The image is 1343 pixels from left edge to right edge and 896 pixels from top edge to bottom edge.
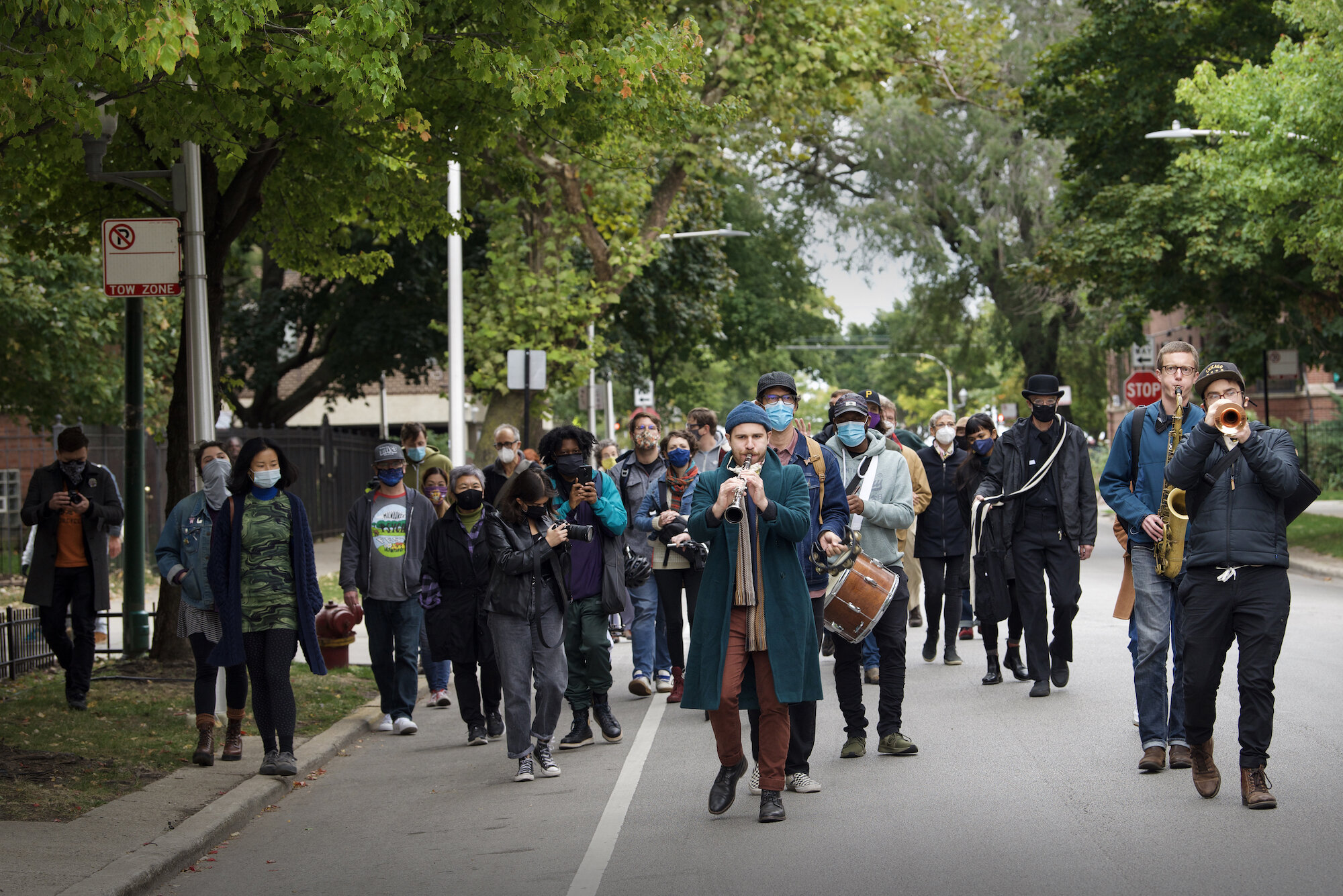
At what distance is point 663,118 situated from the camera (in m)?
13.2

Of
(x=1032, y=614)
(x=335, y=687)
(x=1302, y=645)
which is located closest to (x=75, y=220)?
(x=335, y=687)

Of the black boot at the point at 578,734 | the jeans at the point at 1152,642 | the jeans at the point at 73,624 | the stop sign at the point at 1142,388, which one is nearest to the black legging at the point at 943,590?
the black boot at the point at 578,734

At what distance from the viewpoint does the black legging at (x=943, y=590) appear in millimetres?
12031

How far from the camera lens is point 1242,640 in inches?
261

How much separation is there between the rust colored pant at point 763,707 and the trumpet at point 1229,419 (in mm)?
2148

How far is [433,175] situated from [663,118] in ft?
7.73

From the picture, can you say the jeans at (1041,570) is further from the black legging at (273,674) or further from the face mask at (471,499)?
the black legging at (273,674)

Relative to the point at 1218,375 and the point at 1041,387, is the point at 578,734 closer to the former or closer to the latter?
the point at 1041,387

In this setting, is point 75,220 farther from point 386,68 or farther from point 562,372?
point 562,372

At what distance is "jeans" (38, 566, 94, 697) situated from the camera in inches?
416

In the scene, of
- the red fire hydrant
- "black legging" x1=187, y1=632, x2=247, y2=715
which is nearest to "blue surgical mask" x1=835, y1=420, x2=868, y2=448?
"black legging" x1=187, y1=632, x2=247, y2=715

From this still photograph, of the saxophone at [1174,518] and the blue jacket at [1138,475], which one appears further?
the blue jacket at [1138,475]

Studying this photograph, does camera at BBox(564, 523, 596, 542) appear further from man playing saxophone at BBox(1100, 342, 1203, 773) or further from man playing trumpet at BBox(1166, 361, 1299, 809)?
man playing trumpet at BBox(1166, 361, 1299, 809)

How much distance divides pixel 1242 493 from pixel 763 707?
89.6 inches
